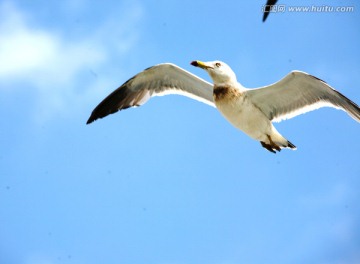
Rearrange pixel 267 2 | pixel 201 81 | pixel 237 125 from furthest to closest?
pixel 201 81
pixel 237 125
pixel 267 2

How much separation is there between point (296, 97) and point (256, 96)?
2.10ft

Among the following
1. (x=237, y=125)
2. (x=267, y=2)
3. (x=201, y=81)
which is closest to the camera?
(x=267, y=2)

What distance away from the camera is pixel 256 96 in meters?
8.08

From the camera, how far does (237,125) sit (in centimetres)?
784

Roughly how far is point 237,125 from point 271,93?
742 millimetres

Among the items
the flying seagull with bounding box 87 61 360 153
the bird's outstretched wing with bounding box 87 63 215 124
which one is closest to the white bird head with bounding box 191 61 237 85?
the flying seagull with bounding box 87 61 360 153

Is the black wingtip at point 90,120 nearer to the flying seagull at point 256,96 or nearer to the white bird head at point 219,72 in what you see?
the flying seagull at point 256,96

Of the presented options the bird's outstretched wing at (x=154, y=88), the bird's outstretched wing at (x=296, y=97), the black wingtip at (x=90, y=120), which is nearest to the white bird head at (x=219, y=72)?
the bird's outstretched wing at (x=296, y=97)

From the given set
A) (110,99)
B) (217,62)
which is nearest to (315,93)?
(217,62)

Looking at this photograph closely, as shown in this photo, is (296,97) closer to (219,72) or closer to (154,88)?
(219,72)

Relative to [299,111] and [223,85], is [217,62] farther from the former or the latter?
[299,111]

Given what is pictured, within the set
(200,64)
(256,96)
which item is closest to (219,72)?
(200,64)

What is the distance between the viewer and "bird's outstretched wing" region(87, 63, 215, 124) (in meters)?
8.68

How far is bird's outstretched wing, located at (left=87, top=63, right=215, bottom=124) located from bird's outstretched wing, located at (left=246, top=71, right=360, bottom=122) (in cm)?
91
